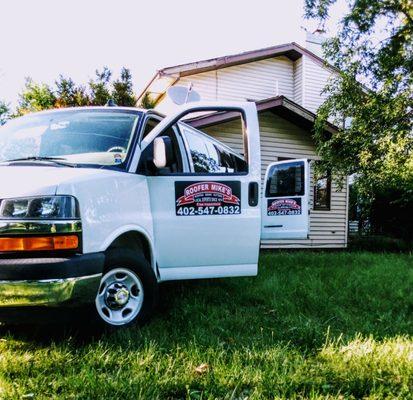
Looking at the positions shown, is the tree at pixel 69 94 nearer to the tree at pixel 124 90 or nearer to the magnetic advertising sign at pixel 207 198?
the tree at pixel 124 90

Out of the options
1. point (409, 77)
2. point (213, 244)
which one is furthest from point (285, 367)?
point (409, 77)

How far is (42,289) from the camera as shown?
2.38 meters

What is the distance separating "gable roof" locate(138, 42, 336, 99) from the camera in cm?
1211

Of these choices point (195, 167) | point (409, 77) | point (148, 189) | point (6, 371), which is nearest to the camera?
point (6, 371)

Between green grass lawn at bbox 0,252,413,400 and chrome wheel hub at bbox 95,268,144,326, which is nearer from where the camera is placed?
green grass lawn at bbox 0,252,413,400

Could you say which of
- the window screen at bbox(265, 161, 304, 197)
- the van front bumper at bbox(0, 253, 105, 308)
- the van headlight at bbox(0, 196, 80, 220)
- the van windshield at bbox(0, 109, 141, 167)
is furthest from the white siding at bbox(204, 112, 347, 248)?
the van front bumper at bbox(0, 253, 105, 308)

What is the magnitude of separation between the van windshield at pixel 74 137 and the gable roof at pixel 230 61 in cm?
880

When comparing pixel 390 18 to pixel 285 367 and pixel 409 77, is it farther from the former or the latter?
pixel 285 367

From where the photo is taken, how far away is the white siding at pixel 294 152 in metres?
11.0

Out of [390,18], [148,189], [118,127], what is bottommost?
[148,189]

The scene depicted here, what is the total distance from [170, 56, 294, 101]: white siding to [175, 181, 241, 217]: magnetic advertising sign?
10149 mm

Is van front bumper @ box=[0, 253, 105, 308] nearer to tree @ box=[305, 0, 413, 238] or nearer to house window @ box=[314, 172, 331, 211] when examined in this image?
tree @ box=[305, 0, 413, 238]

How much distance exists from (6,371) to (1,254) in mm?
721

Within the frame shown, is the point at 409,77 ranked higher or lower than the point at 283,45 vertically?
lower
